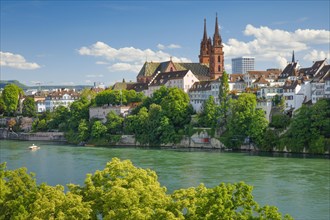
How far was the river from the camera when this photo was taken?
Answer: 31.8 m

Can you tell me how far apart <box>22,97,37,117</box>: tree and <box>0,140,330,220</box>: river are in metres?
41.1

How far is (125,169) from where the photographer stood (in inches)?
727

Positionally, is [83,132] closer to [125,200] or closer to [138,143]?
[138,143]

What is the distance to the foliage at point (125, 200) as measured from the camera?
14781 millimetres

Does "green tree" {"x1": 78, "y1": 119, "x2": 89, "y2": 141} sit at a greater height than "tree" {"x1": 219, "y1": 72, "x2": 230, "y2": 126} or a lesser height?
lesser

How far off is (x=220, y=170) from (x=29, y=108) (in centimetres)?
6847

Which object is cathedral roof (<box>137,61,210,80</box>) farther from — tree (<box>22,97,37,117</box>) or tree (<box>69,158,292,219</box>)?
tree (<box>69,158,292,219</box>)

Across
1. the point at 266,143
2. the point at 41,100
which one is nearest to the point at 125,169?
the point at 266,143

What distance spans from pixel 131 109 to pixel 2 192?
208 feet

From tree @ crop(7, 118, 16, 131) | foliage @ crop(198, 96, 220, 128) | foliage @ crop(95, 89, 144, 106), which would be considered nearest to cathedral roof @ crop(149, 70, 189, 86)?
foliage @ crop(95, 89, 144, 106)

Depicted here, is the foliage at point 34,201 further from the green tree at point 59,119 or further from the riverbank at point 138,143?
the green tree at point 59,119

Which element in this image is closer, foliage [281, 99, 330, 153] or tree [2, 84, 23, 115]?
foliage [281, 99, 330, 153]

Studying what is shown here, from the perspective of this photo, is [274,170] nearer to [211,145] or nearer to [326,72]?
[211,145]

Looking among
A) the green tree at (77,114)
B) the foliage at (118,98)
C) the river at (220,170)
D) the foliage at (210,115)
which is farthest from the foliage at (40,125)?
the foliage at (210,115)
